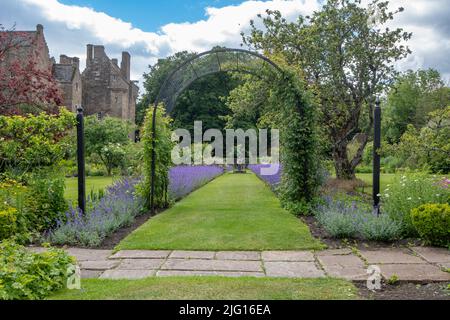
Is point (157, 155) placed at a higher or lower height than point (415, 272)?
higher

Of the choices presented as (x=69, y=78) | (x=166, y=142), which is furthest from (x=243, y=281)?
(x=69, y=78)

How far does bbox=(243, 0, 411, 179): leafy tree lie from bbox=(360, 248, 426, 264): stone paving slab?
877 cm

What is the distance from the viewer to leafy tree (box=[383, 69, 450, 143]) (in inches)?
1266

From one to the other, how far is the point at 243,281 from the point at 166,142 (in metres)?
5.97

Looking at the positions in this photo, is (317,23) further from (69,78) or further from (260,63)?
(69,78)

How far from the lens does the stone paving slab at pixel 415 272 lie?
173 inches

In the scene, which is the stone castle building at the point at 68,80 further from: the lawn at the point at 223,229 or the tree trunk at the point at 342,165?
the lawn at the point at 223,229

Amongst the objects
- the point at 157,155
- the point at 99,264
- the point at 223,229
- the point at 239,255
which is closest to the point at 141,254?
the point at 99,264

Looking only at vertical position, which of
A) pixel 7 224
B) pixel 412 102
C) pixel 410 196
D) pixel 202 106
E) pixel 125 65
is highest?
pixel 125 65

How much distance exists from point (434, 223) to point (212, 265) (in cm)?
309

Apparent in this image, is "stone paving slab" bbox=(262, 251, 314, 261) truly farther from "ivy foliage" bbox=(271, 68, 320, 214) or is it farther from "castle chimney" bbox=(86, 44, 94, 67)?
"castle chimney" bbox=(86, 44, 94, 67)

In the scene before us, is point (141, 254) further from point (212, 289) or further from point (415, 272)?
point (415, 272)

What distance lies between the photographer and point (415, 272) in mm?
4625

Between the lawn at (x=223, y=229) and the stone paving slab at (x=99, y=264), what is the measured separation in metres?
0.76
